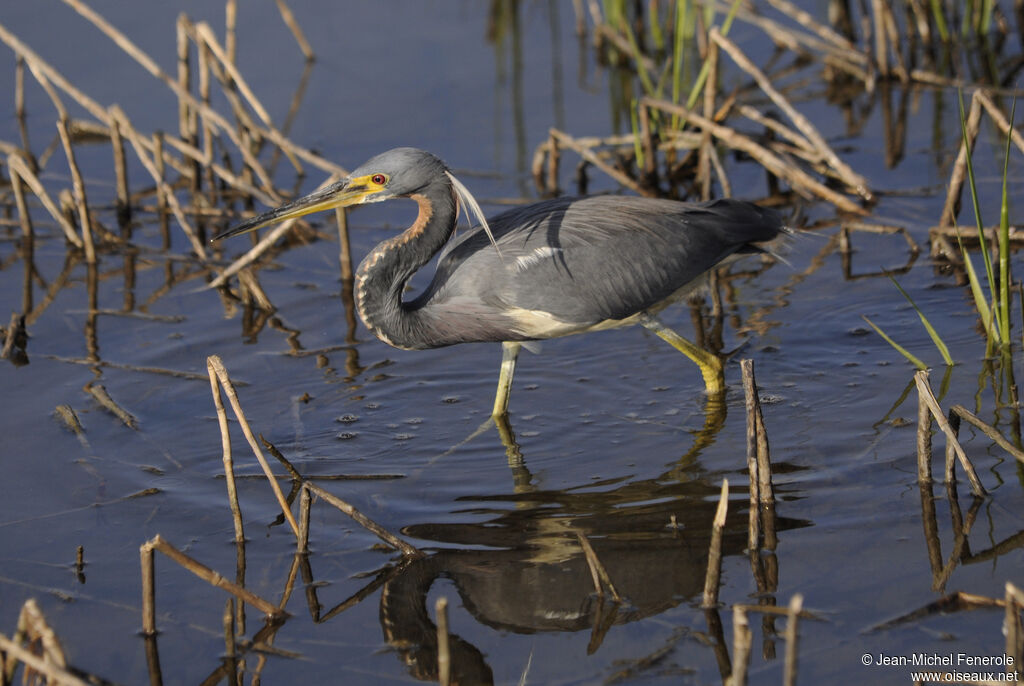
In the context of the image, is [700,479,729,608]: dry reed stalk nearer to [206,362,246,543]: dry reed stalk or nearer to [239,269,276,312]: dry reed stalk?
[206,362,246,543]: dry reed stalk

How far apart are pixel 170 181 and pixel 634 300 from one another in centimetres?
510

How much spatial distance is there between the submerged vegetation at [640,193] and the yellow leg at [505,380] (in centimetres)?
22

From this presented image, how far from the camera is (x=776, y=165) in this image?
8.52 meters

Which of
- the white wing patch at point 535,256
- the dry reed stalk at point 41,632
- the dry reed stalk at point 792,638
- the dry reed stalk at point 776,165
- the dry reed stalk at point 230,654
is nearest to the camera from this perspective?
the dry reed stalk at point 792,638

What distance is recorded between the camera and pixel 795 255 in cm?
813

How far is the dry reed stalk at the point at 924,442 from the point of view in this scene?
4758 millimetres

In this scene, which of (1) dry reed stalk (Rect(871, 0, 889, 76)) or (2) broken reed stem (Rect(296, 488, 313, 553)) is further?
(1) dry reed stalk (Rect(871, 0, 889, 76))

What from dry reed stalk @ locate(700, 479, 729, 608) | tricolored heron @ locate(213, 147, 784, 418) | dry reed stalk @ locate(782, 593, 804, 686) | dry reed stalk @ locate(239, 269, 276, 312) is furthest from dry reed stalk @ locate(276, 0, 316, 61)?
dry reed stalk @ locate(782, 593, 804, 686)

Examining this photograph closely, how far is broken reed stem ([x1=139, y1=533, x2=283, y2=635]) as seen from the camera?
3996 millimetres

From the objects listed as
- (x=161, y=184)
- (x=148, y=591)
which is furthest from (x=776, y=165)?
(x=148, y=591)

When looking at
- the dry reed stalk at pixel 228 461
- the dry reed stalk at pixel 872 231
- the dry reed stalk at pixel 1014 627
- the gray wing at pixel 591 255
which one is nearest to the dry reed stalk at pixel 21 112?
the gray wing at pixel 591 255

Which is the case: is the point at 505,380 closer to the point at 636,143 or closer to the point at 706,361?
the point at 706,361

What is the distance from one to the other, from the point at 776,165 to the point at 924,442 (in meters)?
4.05

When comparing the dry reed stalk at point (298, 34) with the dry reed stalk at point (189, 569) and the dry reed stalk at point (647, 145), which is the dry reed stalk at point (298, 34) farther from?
the dry reed stalk at point (189, 569)
